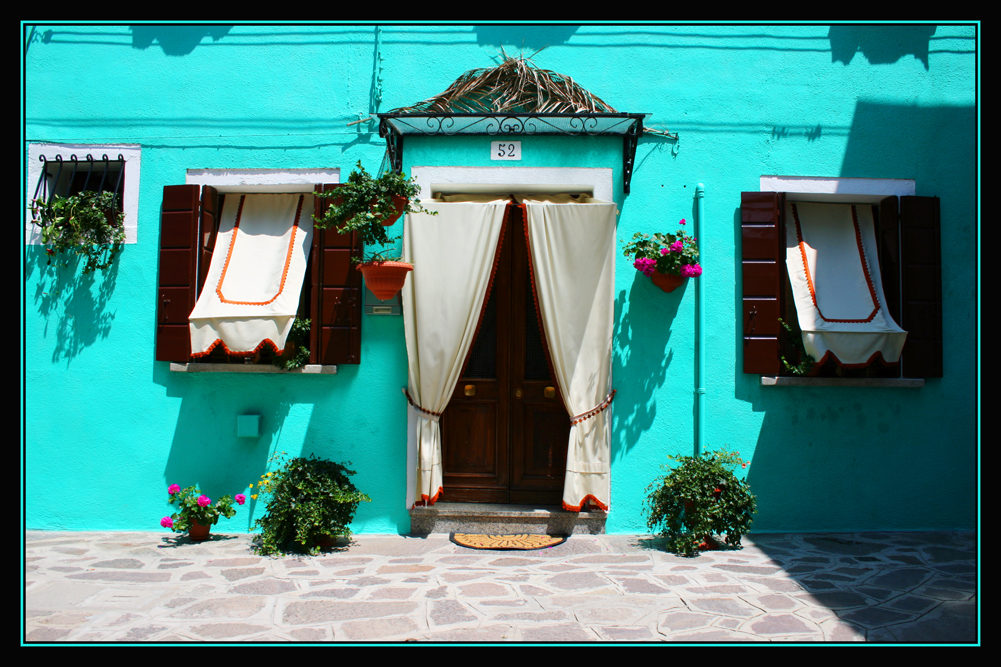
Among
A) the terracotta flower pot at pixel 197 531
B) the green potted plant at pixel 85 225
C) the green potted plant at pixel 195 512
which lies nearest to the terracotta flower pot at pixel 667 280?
the green potted plant at pixel 195 512

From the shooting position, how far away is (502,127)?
18.3 feet

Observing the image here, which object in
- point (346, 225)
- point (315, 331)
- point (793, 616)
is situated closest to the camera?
point (793, 616)

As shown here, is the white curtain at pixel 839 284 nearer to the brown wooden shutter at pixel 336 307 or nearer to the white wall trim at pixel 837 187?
the white wall trim at pixel 837 187

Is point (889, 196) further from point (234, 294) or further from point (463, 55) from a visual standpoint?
point (234, 294)

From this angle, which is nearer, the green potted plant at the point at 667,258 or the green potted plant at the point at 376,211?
the green potted plant at the point at 376,211

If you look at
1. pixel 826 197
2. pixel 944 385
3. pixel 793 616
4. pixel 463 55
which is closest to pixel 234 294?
pixel 463 55

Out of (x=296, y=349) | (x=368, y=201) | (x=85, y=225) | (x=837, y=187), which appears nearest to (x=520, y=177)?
(x=368, y=201)

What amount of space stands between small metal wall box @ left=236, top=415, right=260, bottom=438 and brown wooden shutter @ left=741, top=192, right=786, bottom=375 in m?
4.16

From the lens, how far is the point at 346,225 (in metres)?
4.98

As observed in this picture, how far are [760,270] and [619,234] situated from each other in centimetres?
125

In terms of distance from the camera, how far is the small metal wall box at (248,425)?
5426mm

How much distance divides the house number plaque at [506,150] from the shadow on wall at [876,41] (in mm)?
2899

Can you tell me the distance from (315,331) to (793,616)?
4043mm

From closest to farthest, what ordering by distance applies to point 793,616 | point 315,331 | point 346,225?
1. point 793,616
2. point 346,225
3. point 315,331
